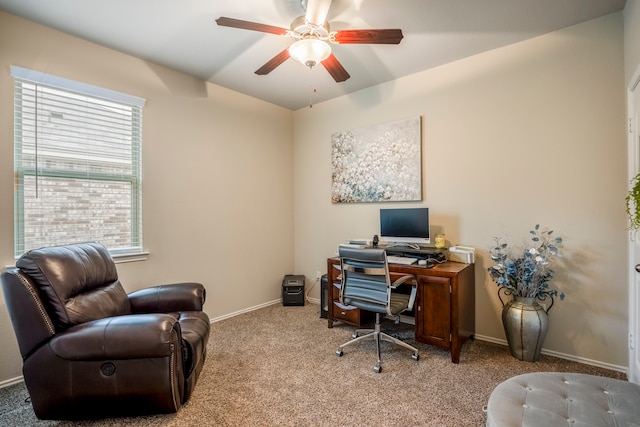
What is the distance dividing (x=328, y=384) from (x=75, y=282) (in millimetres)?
1814

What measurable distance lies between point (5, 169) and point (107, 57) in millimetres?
1236

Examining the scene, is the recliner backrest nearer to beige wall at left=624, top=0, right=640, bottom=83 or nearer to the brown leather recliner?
the brown leather recliner

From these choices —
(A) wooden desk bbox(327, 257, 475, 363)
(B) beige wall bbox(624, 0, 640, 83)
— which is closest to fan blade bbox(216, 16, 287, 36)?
(A) wooden desk bbox(327, 257, 475, 363)

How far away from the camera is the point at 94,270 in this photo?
2.10 metres

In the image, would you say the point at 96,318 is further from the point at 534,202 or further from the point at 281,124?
the point at 534,202

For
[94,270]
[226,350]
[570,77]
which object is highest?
[570,77]

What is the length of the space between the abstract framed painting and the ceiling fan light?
1540mm

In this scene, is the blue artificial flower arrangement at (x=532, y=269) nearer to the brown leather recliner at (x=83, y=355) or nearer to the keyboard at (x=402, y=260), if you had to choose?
the keyboard at (x=402, y=260)

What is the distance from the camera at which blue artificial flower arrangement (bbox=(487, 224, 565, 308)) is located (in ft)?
7.86

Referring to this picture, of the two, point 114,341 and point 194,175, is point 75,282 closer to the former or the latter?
point 114,341

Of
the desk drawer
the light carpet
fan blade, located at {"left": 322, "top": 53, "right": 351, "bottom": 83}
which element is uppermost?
fan blade, located at {"left": 322, "top": 53, "right": 351, "bottom": 83}

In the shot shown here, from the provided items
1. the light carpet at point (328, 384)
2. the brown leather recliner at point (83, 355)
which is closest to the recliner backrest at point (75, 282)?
the brown leather recliner at point (83, 355)

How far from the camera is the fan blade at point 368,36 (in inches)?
75.1

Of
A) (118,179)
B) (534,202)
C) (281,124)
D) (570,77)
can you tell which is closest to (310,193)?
(281,124)
